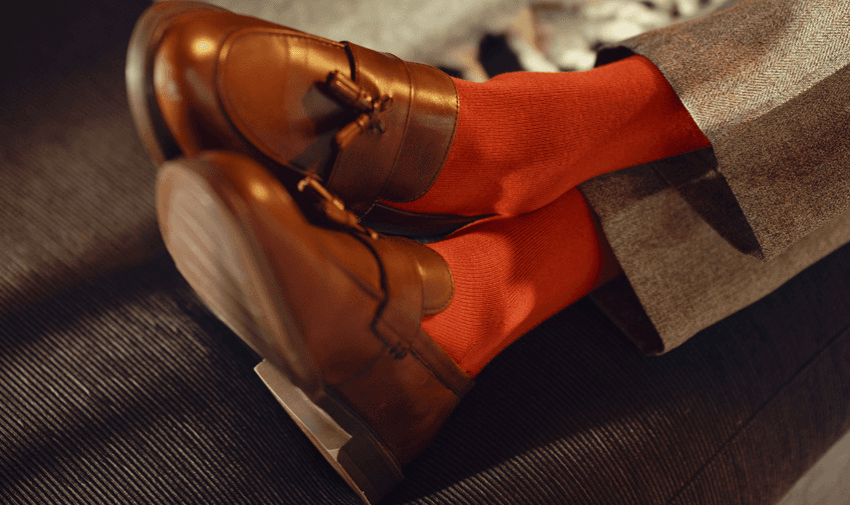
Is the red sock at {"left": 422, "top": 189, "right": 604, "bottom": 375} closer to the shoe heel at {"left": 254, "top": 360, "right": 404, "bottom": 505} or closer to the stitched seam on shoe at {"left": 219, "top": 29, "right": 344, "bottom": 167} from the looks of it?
the shoe heel at {"left": 254, "top": 360, "right": 404, "bottom": 505}

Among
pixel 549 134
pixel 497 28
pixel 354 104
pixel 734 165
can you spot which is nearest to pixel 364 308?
pixel 354 104

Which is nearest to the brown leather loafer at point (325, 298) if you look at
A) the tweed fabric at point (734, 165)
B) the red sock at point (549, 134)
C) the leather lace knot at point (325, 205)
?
the leather lace knot at point (325, 205)

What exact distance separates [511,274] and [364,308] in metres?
0.22

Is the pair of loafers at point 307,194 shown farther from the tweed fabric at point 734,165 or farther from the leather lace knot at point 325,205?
the tweed fabric at point 734,165

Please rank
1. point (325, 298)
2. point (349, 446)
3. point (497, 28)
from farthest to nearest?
point (497, 28), point (349, 446), point (325, 298)

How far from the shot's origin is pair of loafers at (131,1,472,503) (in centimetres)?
33

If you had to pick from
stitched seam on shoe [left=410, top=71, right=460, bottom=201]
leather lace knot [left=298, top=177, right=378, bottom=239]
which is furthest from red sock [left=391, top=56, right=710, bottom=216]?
leather lace knot [left=298, top=177, right=378, bottom=239]

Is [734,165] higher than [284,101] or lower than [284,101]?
lower

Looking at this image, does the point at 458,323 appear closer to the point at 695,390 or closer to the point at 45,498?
the point at 695,390

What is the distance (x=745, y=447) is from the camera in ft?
1.84

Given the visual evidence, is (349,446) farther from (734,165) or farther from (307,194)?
(734,165)

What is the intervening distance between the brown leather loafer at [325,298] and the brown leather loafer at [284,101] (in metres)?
0.04

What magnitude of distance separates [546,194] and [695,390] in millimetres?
278

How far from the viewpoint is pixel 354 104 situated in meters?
0.39
